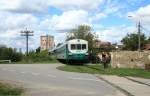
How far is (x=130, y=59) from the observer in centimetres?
4531

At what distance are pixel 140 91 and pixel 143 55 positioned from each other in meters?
22.8

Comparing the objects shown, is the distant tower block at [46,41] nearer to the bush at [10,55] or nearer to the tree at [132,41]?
the tree at [132,41]

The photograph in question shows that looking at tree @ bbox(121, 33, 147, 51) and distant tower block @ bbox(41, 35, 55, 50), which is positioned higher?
distant tower block @ bbox(41, 35, 55, 50)

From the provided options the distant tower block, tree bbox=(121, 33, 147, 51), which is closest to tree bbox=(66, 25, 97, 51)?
tree bbox=(121, 33, 147, 51)

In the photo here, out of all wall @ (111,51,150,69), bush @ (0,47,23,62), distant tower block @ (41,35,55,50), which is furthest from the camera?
distant tower block @ (41,35,55,50)

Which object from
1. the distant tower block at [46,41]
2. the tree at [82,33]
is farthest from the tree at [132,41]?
the distant tower block at [46,41]

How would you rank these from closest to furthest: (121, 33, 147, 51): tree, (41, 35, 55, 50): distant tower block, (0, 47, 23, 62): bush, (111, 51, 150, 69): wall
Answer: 1. (111, 51, 150, 69): wall
2. (0, 47, 23, 62): bush
3. (121, 33, 147, 51): tree
4. (41, 35, 55, 50): distant tower block

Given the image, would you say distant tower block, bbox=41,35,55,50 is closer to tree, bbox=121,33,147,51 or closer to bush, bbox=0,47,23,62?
tree, bbox=121,33,147,51

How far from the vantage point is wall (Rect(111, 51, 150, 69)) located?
44375mm

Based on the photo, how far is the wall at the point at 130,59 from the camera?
44.4 meters

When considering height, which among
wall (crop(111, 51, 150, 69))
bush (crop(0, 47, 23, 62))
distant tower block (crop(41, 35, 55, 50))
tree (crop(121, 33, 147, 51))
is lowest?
wall (crop(111, 51, 150, 69))

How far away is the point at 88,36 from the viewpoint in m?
109

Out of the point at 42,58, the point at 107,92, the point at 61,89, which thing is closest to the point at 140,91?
the point at 107,92

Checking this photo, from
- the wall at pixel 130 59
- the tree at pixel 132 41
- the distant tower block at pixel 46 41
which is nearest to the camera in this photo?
the wall at pixel 130 59
